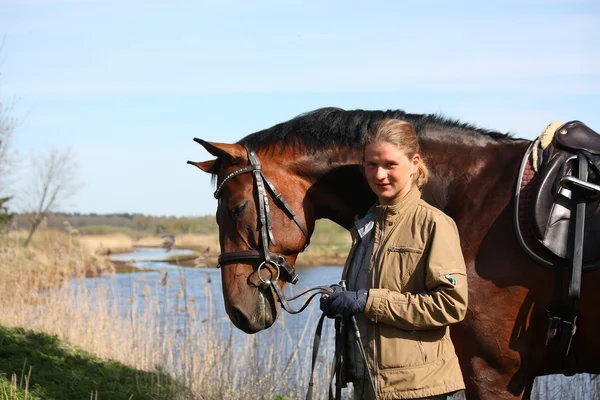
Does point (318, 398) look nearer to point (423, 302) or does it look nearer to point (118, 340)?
point (118, 340)

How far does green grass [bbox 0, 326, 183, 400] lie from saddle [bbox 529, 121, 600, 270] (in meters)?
3.54

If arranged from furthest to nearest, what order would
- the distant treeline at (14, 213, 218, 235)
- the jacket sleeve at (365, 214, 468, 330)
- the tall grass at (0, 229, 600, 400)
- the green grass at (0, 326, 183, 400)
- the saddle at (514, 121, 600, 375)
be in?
the distant treeline at (14, 213, 218, 235), the tall grass at (0, 229, 600, 400), the green grass at (0, 326, 183, 400), the saddle at (514, 121, 600, 375), the jacket sleeve at (365, 214, 468, 330)

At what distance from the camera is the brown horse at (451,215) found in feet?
9.31

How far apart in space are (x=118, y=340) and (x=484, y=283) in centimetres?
606

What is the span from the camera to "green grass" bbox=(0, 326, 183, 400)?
5.12m

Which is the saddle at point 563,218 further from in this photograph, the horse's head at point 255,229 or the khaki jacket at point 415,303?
the horse's head at point 255,229

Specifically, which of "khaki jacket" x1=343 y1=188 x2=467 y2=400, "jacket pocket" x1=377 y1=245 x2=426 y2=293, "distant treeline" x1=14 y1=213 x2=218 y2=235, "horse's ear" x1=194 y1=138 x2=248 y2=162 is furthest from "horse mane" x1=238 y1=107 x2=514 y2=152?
"distant treeline" x1=14 y1=213 x2=218 y2=235

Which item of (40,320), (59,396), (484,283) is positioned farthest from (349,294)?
(40,320)

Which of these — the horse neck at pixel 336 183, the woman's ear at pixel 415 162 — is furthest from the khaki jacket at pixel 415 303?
the horse neck at pixel 336 183

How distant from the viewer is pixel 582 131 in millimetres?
2971

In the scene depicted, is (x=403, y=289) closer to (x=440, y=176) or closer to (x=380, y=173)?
(x=380, y=173)

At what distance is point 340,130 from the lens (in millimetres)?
3355

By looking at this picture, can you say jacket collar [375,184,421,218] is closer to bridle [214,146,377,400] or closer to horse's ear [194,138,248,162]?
bridle [214,146,377,400]

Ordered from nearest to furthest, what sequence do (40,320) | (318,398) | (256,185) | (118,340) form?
(256,185)
(318,398)
(118,340)
(40,320)
